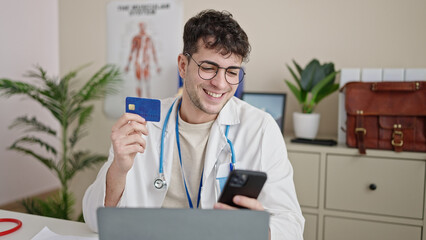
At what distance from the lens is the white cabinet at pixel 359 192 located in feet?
6.53

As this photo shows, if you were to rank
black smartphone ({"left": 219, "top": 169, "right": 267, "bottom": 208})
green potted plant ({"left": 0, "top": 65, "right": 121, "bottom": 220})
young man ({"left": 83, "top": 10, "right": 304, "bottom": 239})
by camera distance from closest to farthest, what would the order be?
black smartphone ({"left": 219, "top": 169, "right": 267, "bottom": 208}) → young man ({"left": 83, "top": 10, "right": 304, "bottom": 239}) → green potted plant ({"left": 0, "top": 65, "right": 121, "bottom": 220})

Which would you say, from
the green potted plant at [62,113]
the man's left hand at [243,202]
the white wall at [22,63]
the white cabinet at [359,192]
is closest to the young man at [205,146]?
the man's left hand at [243,202]

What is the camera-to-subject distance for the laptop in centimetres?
68

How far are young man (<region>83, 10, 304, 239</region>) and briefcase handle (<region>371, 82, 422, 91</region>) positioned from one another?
2.91ft

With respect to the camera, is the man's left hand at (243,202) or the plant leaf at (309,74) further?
the plant leaf at (309,74)

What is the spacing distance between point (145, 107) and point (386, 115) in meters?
1.56

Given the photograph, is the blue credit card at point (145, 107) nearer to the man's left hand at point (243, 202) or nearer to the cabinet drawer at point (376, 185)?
the man's left hand at point (243, 202)

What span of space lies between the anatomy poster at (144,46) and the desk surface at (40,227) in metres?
1.88

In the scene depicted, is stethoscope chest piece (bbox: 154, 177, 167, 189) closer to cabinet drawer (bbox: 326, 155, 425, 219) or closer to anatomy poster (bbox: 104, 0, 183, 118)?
cabinet drawer (bbox: 326, 155, 425, 219)

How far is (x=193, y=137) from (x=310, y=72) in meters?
1.09

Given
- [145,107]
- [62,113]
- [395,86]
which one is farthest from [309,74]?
[62,113]

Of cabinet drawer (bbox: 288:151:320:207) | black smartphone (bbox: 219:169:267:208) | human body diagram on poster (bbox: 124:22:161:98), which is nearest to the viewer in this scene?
black smartphone (bbox: 219:169:267:208)

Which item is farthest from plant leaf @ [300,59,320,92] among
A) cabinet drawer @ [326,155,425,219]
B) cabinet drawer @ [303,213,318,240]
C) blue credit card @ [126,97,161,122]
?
blue credit card @ [126,97,161,122]

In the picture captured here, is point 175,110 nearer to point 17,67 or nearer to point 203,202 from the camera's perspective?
point 203,202
